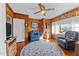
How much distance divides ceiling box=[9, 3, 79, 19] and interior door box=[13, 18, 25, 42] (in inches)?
7.4

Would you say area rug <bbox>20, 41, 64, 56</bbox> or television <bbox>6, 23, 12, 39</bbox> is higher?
television <bbox>6, 23, 12, 39</bbox>

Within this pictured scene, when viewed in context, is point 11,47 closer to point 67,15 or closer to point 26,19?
point 26,19

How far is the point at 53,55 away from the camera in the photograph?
7.73 ft

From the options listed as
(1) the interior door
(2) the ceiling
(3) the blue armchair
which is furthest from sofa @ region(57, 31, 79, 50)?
(1) the interior door

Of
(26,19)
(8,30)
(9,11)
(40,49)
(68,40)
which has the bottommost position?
(40,49)

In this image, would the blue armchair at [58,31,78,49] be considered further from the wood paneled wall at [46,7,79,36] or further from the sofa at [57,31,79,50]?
the wood paneled wall at [46,7,79,36]

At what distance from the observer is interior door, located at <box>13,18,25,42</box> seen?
7.77 feet

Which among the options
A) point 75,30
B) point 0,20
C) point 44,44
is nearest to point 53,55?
point 44,44

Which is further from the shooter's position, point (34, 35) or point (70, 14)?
point (34, 35)

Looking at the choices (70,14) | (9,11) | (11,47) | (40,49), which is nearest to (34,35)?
(40,49)

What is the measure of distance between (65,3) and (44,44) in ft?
2.76

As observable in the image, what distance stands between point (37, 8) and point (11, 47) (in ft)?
2.82

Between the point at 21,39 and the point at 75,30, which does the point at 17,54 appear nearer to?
the point at 21,39

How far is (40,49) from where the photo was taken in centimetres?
241
